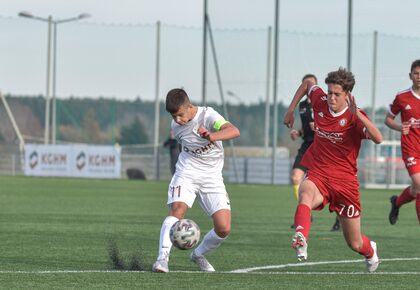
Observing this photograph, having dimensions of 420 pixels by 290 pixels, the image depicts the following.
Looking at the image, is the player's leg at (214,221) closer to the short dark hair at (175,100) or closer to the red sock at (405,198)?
the short dark hair at (175,100)

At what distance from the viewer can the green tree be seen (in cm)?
5022

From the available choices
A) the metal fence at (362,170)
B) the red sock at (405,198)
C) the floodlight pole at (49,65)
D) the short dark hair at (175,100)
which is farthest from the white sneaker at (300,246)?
the floodlight pole at (49,65)

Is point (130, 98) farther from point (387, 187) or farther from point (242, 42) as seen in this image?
point (387, 187)

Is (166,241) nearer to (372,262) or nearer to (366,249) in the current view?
(366,249)

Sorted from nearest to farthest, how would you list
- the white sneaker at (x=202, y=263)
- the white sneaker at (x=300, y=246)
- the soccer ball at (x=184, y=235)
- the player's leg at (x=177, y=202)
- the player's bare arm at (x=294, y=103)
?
the white sneaker at (x=300, y=246) < the soccer ball at (x=184, y=235) < the player's leg at (x=177, y=202) < the white sneaker at (x=202, y=263) < the player's bare arm at (x=294, y=103)

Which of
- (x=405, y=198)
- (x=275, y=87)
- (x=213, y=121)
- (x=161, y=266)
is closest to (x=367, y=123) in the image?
(x=213, y=121)

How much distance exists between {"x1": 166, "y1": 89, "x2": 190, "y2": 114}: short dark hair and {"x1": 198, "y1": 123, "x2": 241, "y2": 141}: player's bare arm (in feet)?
1.35

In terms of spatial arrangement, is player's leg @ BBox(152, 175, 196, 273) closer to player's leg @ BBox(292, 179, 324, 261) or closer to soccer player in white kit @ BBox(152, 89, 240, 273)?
soccer player in white kit @ BBox(152, 89, 240, 273)

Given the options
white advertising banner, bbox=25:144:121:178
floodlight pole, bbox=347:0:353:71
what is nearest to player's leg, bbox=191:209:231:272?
floodlight pole, bbox=347:0:353:71

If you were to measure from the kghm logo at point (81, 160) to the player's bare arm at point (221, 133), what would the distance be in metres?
32.8

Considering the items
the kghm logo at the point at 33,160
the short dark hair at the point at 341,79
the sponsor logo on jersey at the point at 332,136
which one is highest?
the short dark hair at the point at 341,79

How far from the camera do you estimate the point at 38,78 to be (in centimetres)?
5041

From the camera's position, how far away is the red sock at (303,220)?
378 inches

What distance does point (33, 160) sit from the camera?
144 ft
